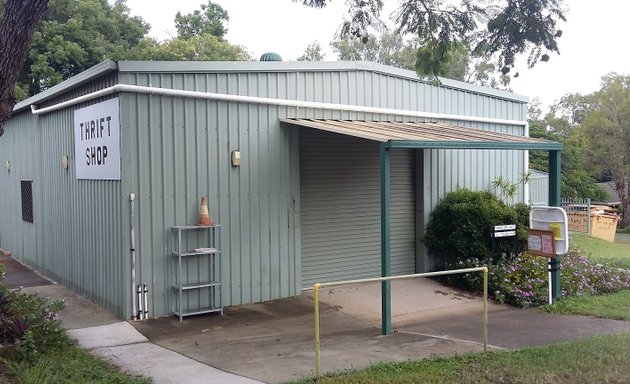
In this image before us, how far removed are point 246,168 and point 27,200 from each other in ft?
22.9

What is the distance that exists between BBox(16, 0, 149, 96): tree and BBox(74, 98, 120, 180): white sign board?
18405 mm

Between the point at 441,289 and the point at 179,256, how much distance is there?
203 inches

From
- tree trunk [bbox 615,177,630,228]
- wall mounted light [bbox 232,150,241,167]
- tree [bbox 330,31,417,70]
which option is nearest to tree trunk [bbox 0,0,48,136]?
wall mounted light [bbox 232,150,241,167]

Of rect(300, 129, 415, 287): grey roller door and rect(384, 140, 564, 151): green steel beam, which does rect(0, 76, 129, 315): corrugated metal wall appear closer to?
rect(300, 129, 415, 287): grey roller door

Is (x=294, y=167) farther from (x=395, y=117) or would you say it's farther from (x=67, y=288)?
(x=67, y=288)

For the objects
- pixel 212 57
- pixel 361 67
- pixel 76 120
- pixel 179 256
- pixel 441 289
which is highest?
pixel 212 57

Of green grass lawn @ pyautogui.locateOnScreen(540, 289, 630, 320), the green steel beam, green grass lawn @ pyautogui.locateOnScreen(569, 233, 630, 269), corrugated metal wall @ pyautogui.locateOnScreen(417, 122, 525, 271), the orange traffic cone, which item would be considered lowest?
green grass lawn @ pyautogui.locateOnScreen(569, 233, 630, 269)

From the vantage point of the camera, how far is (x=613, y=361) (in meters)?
6.96

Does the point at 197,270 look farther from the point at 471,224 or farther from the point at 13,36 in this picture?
the point at 471,224

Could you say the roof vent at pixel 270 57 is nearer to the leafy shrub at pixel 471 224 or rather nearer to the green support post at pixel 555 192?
the leafy shrub at pixel 471 224

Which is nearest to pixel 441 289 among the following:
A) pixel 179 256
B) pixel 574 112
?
pixel 179 256

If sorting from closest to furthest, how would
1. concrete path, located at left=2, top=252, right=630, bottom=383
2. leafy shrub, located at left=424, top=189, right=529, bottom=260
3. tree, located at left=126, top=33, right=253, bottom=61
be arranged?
concrete path, located at left=2, top=252, right=630, bottom=383 → leafy shrub, located at left=424, top=189, right=529, bottom=260 → tree, located at left=126, top=33, right=253, bottom=61

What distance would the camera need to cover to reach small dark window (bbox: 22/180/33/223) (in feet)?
46.3

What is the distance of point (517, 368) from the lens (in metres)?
6.78
